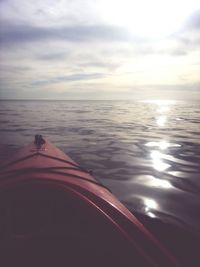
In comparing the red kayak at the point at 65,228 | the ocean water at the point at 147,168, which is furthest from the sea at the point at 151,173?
the red kayak at the point at 65,228

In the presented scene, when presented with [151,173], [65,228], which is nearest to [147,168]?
[151,173]

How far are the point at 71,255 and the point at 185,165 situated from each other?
6625 mm

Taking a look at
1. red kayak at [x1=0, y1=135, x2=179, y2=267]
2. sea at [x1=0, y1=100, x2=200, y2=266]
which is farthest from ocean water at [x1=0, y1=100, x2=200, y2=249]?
red kayak at [x1=0, y1=135, x2=179, y2=267]

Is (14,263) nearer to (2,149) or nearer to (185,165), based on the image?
(185,165)

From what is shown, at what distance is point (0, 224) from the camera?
303 centimetres

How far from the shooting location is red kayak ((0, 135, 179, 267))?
9.07 feet

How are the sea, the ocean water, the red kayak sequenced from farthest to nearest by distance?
the ocean water < the sea < the red kayak

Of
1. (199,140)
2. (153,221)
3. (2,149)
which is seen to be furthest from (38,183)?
(199,140)

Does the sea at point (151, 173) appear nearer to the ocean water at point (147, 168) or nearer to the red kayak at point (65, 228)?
the ocean water at point (147, 168)

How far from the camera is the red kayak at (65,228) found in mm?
2766

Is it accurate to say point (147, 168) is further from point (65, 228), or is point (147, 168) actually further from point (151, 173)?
point (65, 228)

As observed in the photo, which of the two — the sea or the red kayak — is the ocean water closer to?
the sea

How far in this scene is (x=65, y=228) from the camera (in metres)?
3.11

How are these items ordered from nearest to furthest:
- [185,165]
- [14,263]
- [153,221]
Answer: [14,263] < [153,221] < [185,165]
